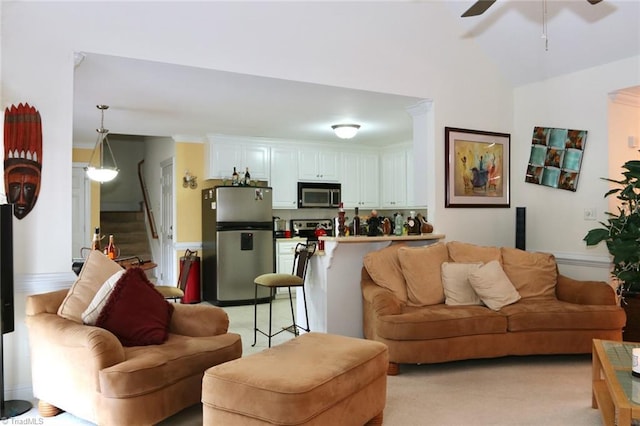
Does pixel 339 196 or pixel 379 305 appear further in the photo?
pixel 339 196

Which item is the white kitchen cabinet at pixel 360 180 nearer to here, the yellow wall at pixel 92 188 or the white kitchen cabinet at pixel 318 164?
the white kitchen cabinet at pixel 318 164

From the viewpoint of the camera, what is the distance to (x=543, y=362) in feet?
12.7

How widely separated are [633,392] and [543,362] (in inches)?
70.9

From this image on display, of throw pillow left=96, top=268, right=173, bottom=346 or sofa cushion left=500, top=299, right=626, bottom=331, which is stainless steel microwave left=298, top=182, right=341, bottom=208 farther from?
throw pillow left=96, top=268, right=173, bottom=346

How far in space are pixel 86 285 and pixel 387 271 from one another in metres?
2.28

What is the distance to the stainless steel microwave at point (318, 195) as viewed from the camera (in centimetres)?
745

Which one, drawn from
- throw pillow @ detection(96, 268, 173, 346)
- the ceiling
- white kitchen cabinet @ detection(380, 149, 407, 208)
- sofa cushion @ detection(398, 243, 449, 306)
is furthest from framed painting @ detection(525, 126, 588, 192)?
throw pillow @ detection(96, 268, 173, 346)

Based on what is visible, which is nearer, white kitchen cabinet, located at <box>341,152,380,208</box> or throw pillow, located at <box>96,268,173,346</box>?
throw pillow, located at <box>96,268,173,346</box>

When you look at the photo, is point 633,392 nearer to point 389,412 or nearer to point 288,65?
point 389,412

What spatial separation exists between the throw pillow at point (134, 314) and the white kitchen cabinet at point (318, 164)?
4599 mm

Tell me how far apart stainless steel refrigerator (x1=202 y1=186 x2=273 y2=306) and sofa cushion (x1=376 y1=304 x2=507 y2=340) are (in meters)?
3.26

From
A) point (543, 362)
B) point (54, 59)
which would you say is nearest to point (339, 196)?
point (543, 362)

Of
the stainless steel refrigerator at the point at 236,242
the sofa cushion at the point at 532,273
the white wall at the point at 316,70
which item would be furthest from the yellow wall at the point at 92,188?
the sofa cushion at the point at 532,273

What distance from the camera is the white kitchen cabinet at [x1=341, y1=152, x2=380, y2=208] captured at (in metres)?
7.85
